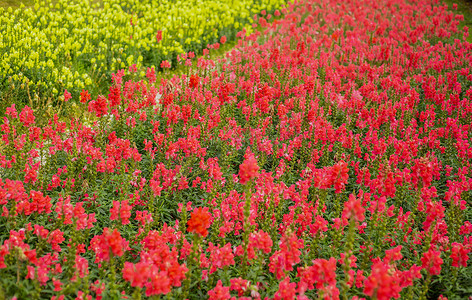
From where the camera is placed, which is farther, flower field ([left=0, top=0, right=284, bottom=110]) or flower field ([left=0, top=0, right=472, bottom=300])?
flower field ([left=0, top=0, right=284, bottom=110])

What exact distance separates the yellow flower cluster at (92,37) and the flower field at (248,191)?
1.84ft

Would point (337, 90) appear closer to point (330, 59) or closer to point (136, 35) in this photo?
point (330, 59)

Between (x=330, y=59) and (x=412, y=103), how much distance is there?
3290 millimetres

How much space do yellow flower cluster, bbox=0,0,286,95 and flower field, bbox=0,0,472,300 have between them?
1.84 ft

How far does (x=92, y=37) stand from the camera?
32.0 ft

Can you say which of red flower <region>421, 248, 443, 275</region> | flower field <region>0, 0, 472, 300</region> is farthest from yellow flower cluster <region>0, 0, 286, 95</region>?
red flower <region>421, 248, 443, 275</region>

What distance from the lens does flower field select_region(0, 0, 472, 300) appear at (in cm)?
358

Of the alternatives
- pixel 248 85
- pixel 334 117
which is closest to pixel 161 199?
pixel 248 85

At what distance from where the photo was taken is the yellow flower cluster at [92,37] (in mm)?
7992

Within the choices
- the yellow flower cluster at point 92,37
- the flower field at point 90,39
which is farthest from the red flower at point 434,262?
the yellow flower cluster at point 92,37

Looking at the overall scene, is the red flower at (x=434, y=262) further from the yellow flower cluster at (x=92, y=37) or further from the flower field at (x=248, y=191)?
the yellow flower cluster at (x=92, y=37)

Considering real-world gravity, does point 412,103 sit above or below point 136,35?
below

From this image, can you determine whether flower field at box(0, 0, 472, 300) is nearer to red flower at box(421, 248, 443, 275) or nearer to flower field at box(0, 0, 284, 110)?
red flower at box(421, 248, 443, 275)

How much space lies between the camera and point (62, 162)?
597 cm
